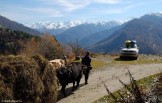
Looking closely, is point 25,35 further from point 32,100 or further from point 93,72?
point 32,100

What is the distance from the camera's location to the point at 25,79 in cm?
1434

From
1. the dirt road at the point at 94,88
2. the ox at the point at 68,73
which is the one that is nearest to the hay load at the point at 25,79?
the ox at the point at 68,73

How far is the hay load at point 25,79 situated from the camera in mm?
13734

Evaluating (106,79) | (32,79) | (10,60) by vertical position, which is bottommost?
(106,79)

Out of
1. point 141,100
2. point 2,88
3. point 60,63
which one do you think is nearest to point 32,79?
point 2,88

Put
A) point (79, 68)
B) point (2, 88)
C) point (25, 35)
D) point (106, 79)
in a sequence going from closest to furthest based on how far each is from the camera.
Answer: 1. point (2, 88)
2. point (79, 68)
3. point (106, 79)
4. point (25, 35)

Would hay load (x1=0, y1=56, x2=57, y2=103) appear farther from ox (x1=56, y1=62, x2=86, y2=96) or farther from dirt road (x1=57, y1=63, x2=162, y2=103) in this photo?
dirt road (x1=57, y1=63, x2=162, y2=103)

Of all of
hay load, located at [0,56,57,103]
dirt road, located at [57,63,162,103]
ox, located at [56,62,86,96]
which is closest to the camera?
hay load, located at [0,56,57,103]

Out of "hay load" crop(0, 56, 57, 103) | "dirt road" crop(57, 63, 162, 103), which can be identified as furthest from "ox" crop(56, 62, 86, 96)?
"hay load" crop(0, 56, 57, 103)

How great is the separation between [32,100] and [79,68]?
8.14m

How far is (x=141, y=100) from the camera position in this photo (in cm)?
482

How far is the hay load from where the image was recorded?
541 inches

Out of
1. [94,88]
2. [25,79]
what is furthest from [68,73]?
[25,79]

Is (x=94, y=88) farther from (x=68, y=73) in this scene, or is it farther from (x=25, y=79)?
(x=25, y=79)
